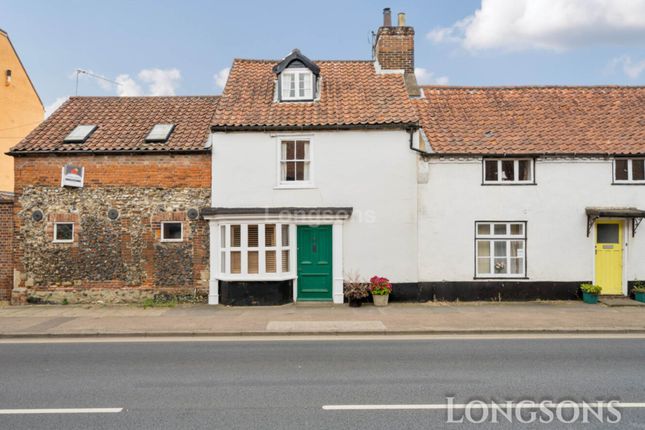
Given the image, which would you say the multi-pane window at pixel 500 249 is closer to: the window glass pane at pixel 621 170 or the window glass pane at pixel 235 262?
the window glass pane at pixel 621 170

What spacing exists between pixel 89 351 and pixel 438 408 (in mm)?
7161

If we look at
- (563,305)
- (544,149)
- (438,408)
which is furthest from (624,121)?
(438,408)

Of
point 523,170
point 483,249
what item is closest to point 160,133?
point 483,249

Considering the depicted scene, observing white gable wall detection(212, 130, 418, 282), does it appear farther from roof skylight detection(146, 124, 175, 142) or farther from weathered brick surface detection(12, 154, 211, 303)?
roof skylight detection(146, 124, 175, 142)

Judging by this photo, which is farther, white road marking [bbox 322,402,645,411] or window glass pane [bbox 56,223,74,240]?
window glass pane [bbox 56,223,74,240]

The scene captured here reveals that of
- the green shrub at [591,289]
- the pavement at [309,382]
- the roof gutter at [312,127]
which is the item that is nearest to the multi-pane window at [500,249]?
the green shrub at [591,289]

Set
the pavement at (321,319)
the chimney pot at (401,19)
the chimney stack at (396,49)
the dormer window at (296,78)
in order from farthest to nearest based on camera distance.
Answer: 1. the chimney pot at (401,19)
2. the chimney stack at (396,49)
3. the dormer window at (296,78)
4. the pavement at (321,319)

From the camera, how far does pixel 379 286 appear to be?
587 inches

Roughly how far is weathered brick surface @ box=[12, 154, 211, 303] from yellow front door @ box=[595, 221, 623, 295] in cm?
1287

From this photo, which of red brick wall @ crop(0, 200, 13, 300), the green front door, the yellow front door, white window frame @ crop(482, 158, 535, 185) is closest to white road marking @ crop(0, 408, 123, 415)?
the green front door

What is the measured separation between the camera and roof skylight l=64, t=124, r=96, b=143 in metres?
15.9

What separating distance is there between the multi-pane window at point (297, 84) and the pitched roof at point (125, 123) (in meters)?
3.02

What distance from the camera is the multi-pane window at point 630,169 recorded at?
616 inches

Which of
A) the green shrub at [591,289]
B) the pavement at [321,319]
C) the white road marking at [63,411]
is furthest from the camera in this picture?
the green shrub at [591,289]
